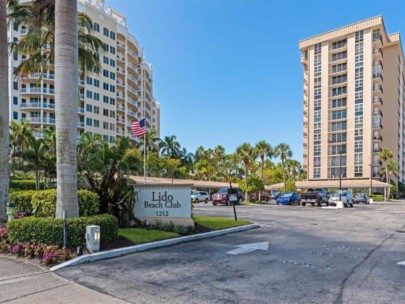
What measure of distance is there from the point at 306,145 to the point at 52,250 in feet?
267

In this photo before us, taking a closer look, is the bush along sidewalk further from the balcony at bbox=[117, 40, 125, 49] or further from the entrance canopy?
the balcony at bbox=[117, 40, 125, 49]

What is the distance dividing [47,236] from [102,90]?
70.5 metres

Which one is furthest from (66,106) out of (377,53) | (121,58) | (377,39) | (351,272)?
(377,53)

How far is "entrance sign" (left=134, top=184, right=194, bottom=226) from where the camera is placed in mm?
13235

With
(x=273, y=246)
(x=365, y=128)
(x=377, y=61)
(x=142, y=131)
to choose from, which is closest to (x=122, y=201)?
(x=273, y=246)

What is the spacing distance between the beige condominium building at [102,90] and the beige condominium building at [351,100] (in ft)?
136

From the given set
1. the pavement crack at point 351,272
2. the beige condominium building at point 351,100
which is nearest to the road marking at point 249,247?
the pavement crack at point 351,272

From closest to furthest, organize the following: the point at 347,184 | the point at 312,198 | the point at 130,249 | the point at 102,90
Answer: the point at 130,249, the point at 312,198, the point at 347,184, the point at 102,90

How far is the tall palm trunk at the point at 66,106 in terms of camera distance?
9695 millimetres

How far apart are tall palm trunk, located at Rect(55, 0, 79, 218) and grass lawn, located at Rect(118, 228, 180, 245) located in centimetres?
178

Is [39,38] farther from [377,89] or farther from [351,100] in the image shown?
[377,89]

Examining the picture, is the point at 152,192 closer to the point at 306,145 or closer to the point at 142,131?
the point at 142,131

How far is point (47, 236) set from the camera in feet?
30.4

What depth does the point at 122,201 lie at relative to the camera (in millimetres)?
12789
